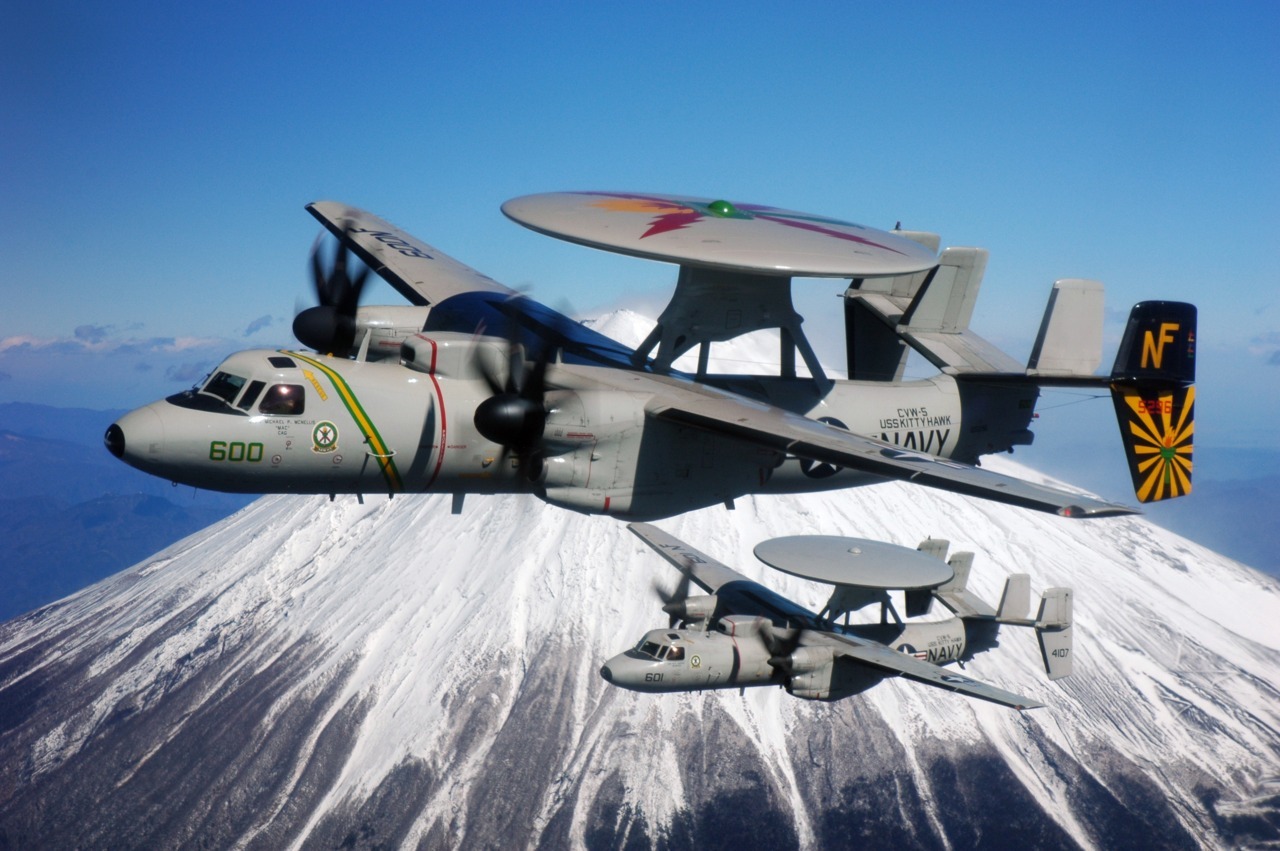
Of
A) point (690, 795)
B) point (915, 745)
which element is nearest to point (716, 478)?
point (690, 795)

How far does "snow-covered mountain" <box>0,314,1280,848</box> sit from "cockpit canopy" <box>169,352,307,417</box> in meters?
147

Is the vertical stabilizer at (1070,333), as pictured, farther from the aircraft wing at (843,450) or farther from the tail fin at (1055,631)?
the tail fin at (1055,631)

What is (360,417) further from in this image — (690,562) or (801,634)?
(690,562)

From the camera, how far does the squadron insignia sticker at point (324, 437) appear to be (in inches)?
676

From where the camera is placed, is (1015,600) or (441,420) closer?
(441,420)

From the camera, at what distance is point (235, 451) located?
54.6 feet

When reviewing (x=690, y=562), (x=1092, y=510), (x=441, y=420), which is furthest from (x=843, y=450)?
(x=690, y=562)

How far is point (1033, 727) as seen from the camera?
17588cm

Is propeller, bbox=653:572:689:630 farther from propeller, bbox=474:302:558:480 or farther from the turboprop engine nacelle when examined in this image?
propeller, bbox=474:302:558:480

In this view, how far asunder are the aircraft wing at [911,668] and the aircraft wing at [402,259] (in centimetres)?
1422

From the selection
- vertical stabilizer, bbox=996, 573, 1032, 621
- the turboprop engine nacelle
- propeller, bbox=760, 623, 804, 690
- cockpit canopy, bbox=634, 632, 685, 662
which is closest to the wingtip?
the turboprop engine nacelle

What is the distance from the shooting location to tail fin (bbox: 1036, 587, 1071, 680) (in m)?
34.7

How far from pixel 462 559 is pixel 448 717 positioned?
31718 mm

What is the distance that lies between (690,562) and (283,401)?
17.6 meters
